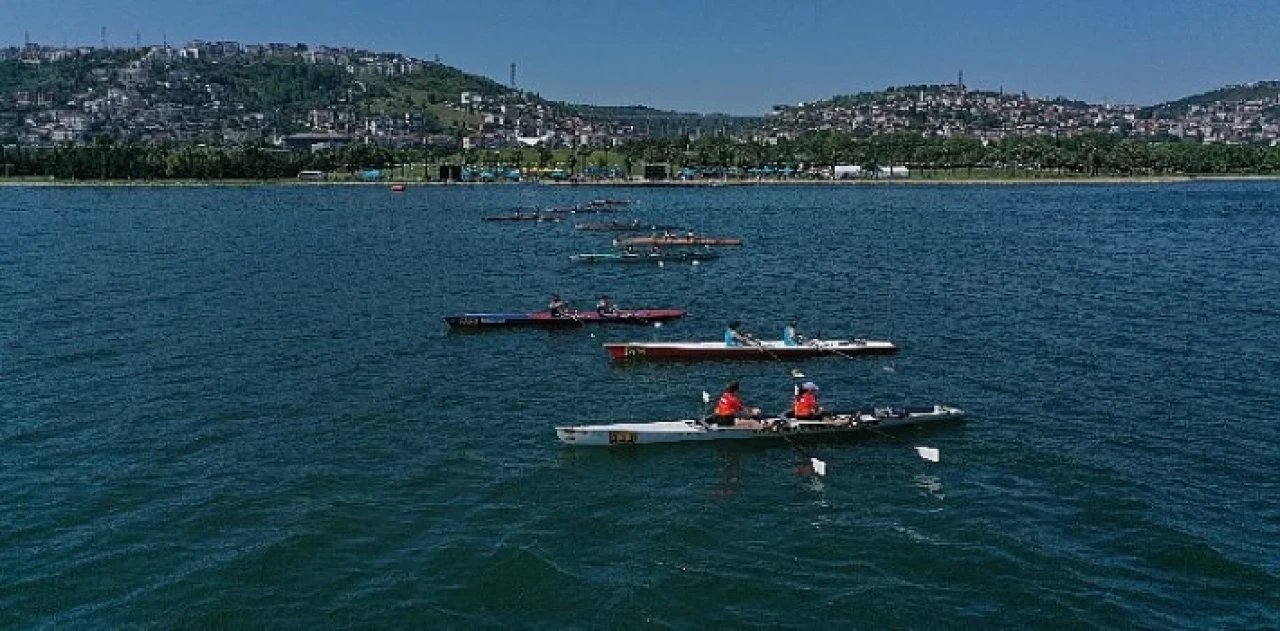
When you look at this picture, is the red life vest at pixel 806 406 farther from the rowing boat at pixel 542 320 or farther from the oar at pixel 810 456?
the rowing boat at pixel 542 320

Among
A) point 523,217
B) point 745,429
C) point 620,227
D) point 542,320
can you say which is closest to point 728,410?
point 745,429

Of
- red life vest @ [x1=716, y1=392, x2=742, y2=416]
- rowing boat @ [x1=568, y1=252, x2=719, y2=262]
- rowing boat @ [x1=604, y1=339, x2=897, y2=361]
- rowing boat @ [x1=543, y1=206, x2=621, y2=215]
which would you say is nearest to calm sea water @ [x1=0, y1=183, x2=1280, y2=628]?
rowing boat @ [x1=604, y1=339, x2=897, y2=361]

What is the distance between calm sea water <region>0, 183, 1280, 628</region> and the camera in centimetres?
2472

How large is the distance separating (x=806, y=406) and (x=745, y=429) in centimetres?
237

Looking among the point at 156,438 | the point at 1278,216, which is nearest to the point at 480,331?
the point at 156,438

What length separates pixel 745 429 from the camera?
118 ft

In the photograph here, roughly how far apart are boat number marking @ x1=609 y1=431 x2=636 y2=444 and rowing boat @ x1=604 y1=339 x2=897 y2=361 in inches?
541

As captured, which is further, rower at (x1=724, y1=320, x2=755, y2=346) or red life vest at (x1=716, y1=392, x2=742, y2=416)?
rower at (x1=724, y1=320, x2=755, y2=346)

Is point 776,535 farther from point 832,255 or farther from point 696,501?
point 832,255

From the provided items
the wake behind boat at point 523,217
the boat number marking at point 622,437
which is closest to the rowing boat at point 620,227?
the wake behind boat at point 523,217

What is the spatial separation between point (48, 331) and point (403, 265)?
34.5m

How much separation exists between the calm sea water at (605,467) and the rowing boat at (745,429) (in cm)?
53

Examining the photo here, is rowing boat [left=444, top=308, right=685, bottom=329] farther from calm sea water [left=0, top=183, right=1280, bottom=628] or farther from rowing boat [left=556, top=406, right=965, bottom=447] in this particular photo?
rowing boat [left=556, top=406, right=965, bottom=447]

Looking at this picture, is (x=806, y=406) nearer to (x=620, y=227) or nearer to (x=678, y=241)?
(x=678, y=241)
